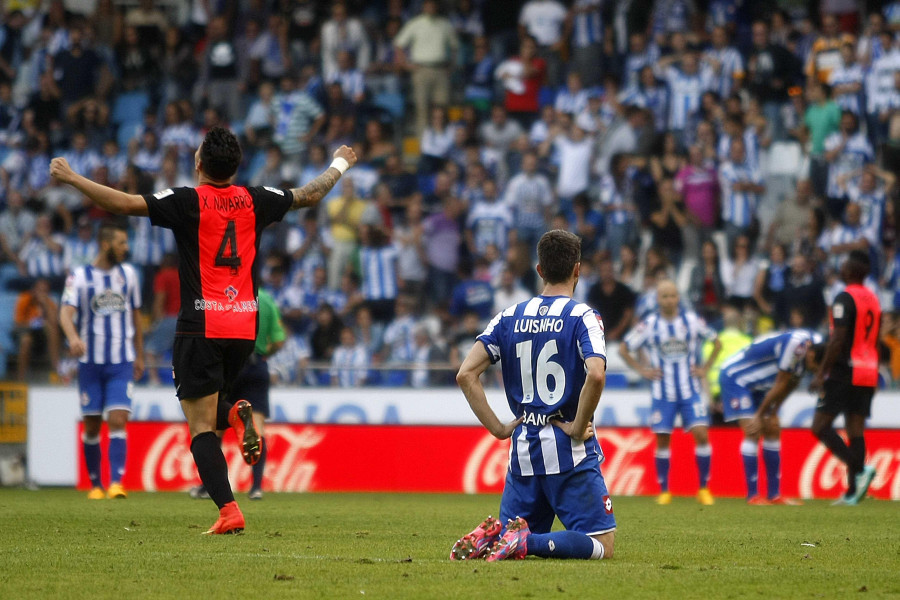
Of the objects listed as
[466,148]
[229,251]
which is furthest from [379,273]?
[229,251]

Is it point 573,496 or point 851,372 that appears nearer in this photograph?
point 573,496

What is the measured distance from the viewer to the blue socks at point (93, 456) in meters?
12.5

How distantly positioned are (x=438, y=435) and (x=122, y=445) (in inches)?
172

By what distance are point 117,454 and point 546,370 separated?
6725 millimetres

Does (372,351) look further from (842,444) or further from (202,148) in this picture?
(202,148)

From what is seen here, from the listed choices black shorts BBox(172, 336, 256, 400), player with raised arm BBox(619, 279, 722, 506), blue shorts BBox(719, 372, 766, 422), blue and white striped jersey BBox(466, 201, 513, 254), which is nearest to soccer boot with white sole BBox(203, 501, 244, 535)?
black shorts BBox(172, 336, 256, 400)

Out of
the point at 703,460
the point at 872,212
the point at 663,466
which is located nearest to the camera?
the point at 703,460

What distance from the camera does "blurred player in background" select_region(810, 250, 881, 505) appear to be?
41.3 ft

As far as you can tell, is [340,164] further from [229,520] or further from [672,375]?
[672,375]

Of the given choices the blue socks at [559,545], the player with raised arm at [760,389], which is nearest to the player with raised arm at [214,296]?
the blue socks at [559,545]

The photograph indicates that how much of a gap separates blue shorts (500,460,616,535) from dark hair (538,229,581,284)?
981 mm

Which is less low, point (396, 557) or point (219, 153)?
point (219, 153)

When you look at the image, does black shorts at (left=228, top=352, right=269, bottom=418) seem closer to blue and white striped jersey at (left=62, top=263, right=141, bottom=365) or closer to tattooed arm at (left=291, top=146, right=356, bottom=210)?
blue and white striped jersey at (left=62, top=263, right=141, bottom=365)

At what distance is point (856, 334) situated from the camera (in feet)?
41.8
